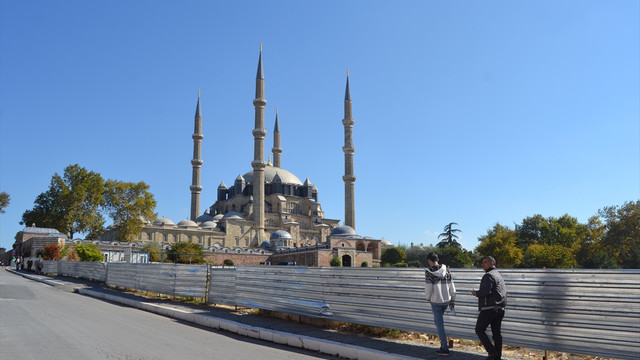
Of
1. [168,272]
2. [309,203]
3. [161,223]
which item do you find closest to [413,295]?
[168,272]

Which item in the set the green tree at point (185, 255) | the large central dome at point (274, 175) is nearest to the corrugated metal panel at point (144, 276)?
the green tree at point (185, 255)

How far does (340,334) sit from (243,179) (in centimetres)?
6921

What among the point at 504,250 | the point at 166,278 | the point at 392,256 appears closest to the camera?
the point at 166,278

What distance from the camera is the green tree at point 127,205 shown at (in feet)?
164

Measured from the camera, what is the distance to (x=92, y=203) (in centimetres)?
4809

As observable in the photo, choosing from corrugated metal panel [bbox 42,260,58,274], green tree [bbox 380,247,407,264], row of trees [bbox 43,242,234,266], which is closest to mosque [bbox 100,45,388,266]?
green tree [bbox 380,247,407,264]

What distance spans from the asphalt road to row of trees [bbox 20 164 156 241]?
39.2 m

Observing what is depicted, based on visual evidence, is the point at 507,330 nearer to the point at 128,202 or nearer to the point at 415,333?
the point at 415,333

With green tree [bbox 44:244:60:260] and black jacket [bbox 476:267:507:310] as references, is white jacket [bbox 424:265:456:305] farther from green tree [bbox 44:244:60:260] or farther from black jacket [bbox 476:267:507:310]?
green tree [bbox 44:244:60:260]

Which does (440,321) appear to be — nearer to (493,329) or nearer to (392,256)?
(493,329)

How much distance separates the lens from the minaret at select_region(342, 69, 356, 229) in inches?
2432

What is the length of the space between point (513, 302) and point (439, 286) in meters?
0.95

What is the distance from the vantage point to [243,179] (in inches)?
3004

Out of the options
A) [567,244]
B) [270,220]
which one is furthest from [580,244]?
[270,220]
